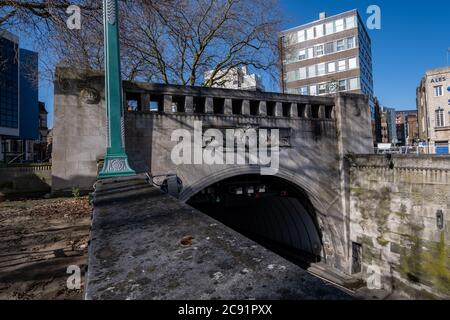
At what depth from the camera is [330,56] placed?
36.0 metres

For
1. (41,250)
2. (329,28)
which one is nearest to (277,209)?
(41,250)

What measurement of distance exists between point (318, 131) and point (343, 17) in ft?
102

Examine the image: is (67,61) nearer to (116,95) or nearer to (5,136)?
(116,95)

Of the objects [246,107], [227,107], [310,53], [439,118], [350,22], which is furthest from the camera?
[310,53]

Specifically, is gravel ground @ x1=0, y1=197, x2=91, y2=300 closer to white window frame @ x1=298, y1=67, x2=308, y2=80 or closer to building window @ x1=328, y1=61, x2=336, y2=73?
building window @ x1=328, y1=61, x2=336, y2=73

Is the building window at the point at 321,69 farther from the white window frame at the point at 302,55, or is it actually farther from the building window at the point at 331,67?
the white window frame at the point at 302,55

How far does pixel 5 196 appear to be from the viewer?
7730 mm

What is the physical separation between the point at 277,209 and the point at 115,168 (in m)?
11.7

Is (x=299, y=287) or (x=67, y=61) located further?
(x=67, y=61)

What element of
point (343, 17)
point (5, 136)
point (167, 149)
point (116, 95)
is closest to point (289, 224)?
point (167, 149)

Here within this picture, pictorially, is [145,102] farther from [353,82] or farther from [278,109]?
[353,82]

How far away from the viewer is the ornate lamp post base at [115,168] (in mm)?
5824

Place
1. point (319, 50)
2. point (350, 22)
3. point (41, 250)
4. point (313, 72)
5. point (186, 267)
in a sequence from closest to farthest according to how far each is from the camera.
A: point (186, 267) → point (41, 250) → point (350, 22) → point (319, 50) → point (313, 72)

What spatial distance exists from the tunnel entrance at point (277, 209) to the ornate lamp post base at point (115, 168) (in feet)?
20.5
